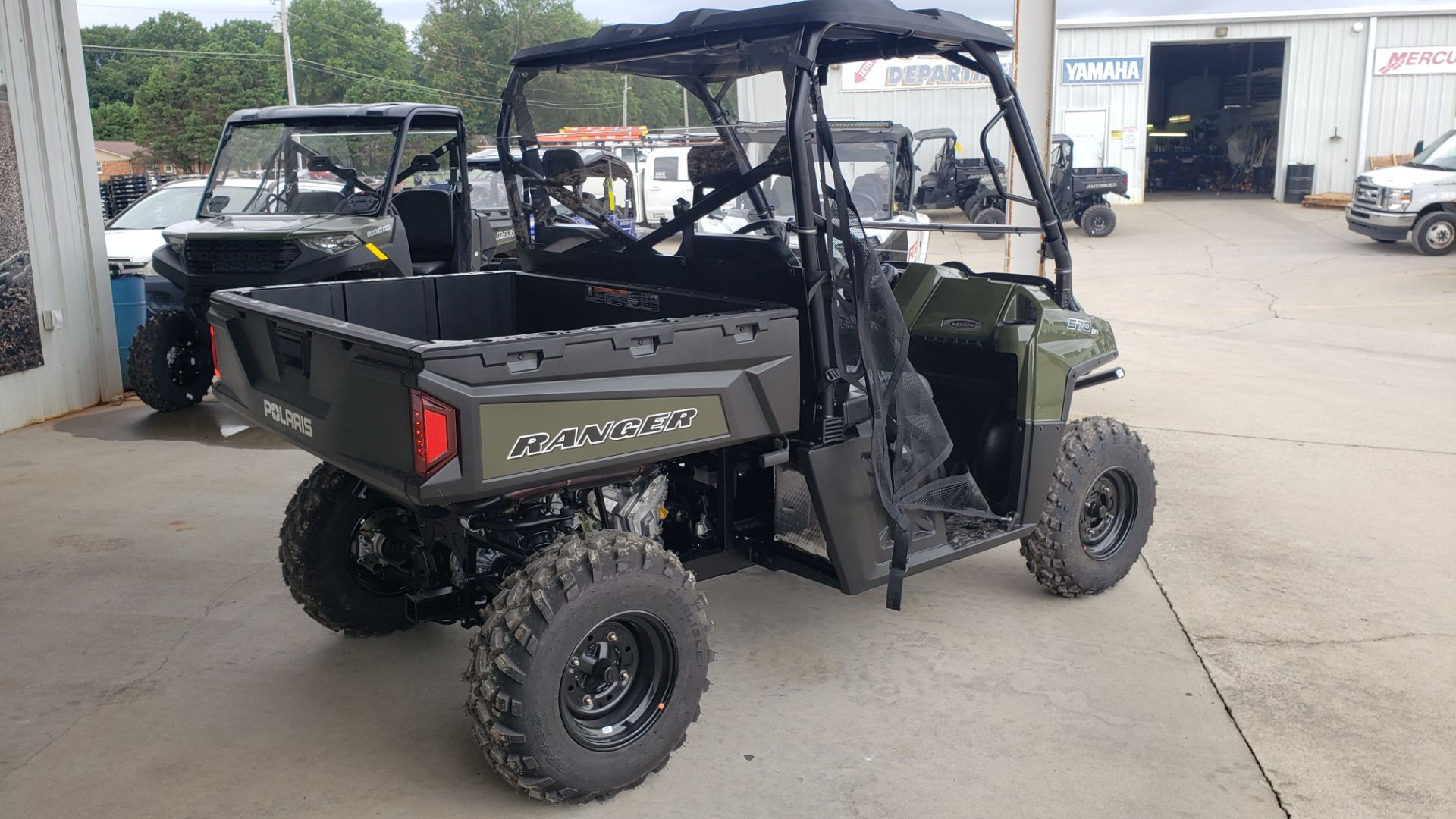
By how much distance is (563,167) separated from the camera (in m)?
4.33

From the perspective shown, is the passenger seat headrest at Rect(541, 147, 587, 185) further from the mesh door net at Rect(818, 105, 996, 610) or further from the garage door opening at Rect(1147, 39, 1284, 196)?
the garage door opening at Rect(1147, 39, 1284, 196)

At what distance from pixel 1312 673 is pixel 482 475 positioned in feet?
9.85

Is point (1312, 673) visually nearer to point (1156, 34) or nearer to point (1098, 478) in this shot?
point (1098, 478)

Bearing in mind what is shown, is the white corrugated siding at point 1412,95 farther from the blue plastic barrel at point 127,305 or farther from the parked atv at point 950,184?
the blue plastic barrel at point 127,305

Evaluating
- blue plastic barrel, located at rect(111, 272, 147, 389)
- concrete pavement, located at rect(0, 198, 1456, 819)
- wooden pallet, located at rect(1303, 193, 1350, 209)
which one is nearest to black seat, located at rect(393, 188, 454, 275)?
blue plastic barrel, located at rect(111, 272, 147, 389)

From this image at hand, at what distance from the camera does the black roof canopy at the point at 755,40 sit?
340 cm

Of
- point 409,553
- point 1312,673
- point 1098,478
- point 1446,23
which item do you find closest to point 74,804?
point 409,553

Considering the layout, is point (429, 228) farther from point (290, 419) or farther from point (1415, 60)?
point (1415, 60)

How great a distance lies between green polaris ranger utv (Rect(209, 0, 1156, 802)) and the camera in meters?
3.01

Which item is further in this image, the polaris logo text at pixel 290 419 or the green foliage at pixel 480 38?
the green foliage at pixel 480 38

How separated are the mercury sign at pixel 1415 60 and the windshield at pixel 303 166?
24.8 m

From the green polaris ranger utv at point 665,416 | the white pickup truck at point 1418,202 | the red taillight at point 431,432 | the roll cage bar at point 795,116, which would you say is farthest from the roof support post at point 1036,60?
the white pickup truck at point 1418,202

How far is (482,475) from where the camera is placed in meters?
2.84

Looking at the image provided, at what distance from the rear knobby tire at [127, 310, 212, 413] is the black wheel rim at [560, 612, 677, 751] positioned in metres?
5.61
